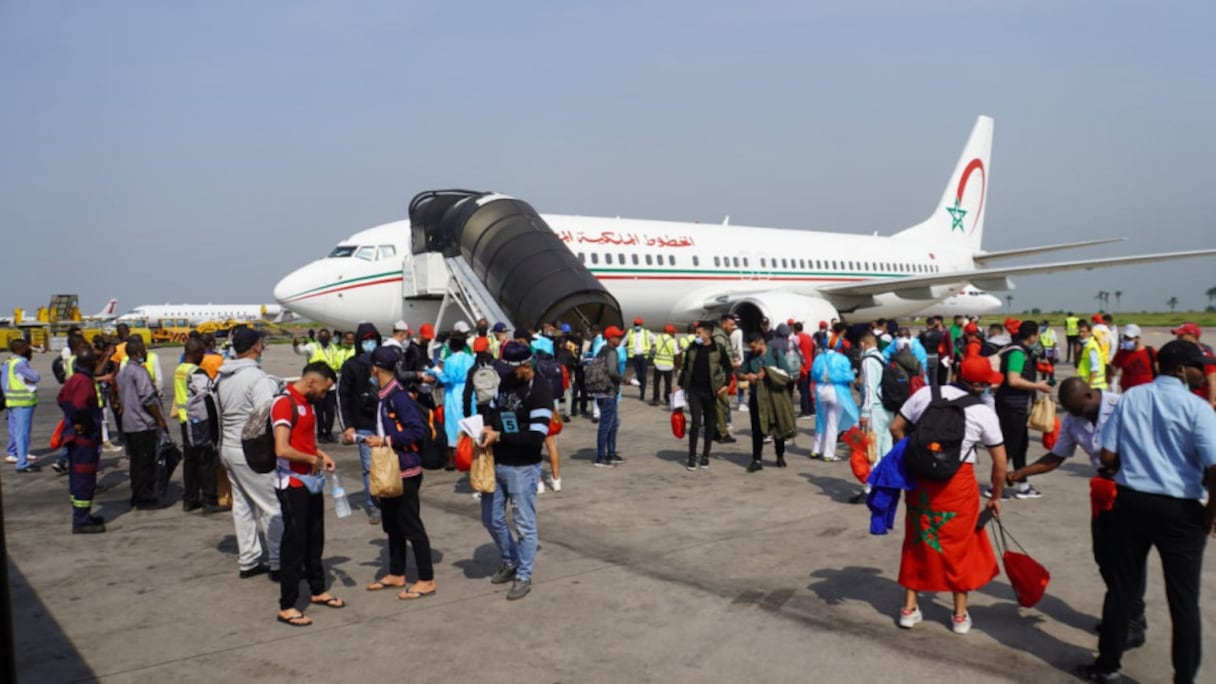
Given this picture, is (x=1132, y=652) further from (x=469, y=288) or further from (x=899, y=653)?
(x=469, y=288)

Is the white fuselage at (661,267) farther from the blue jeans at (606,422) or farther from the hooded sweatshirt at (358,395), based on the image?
the hooded sweatshirt at (358,395)

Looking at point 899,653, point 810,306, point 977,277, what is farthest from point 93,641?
point 977,277

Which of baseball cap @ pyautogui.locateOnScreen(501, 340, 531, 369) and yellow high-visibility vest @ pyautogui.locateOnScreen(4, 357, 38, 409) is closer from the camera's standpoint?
baseball cap @ pyautogui.locateOnScreen(501, 340, 531, 369)

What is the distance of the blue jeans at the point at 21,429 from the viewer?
1117cm

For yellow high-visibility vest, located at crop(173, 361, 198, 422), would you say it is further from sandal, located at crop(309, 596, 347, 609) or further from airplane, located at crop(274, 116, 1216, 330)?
airplane, located at crop(274, 116, 1216, 330)

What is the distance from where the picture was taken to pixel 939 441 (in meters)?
4.82

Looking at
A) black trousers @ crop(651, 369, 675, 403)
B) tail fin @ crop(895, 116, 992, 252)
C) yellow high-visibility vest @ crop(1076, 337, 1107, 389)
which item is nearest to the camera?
yellow high-visibility vest @ crop(1076, 337, 1107, 389)

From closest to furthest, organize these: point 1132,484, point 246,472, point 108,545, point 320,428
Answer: point 1132,484, point 246,472, point 108,545, point 320,428

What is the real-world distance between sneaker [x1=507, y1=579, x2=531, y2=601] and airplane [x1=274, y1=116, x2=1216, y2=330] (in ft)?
36.8

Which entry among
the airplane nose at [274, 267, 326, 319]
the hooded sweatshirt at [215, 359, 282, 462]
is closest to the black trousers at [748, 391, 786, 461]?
the hooded sweatshirt at [215, 359, 282, 462]

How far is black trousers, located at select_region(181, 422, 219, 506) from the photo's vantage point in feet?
27.7

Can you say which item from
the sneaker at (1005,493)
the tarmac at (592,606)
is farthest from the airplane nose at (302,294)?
the sneaker at (1005,493)

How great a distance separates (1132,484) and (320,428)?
11645mm

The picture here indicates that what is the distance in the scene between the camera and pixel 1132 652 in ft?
15.5
